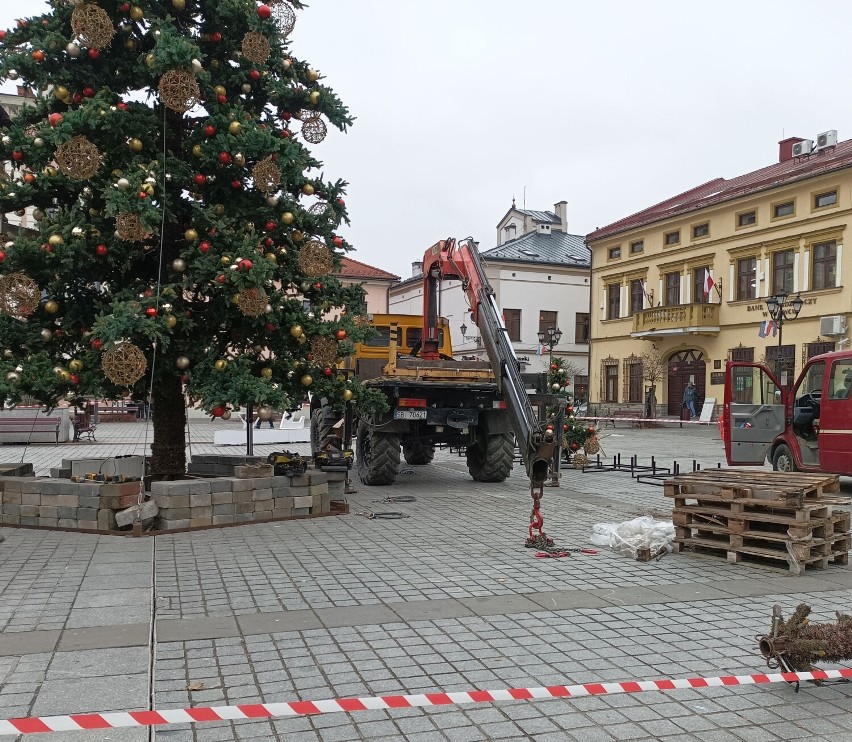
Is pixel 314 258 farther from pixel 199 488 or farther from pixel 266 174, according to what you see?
pixel 199 488

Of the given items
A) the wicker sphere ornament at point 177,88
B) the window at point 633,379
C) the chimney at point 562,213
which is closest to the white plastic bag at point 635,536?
the wicker sphere ornament at point 177,88

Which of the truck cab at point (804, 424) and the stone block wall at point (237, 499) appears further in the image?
the truck cab at point (804, 424)

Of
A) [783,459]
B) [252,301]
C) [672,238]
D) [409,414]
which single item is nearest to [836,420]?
[783,459]

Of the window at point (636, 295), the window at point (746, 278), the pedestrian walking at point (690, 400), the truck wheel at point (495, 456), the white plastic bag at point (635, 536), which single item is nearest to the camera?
the white plastic bag at point (635, 536)

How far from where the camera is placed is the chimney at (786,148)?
42.1m

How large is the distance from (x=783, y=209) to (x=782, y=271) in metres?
2.70

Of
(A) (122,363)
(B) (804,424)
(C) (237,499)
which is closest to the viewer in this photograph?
(A) (122,363)

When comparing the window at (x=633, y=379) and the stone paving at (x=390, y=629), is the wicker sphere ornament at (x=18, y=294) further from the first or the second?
the window at (x=633, y=379)

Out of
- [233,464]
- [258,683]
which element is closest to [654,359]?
[233,464]

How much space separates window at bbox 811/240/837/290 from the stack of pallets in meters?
28.7

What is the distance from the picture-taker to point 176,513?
8.84 m

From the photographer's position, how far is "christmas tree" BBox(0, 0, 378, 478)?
888cm

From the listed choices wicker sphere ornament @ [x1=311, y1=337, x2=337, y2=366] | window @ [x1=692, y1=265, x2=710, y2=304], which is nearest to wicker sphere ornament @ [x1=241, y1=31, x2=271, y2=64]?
wicker sphere ornament @ [x1=311, y1=337, x2=337, y2=366]

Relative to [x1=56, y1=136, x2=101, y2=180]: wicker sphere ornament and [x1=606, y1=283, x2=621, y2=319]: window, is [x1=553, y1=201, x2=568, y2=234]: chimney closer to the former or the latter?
[x1=606, y1=283, x2=621, y2=319]: window
